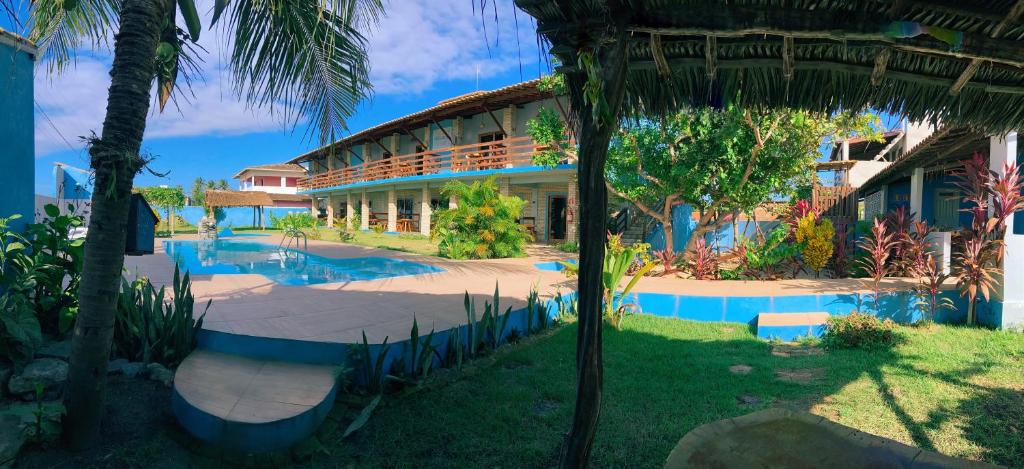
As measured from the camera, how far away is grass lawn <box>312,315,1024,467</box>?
9.44 ft

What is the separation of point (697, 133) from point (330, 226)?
27540 mm

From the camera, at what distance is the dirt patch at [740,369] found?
438cm

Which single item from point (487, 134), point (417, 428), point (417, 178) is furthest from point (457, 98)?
point (417, 428)

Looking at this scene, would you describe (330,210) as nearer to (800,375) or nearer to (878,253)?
(878,253)

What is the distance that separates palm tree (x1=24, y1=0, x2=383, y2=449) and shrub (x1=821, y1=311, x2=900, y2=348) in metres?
5.55

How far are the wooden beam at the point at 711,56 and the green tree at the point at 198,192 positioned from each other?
54.2 m

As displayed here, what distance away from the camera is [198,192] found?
54000mm

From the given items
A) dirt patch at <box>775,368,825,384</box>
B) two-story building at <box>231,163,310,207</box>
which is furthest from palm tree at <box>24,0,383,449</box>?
two-story building at <box>231,163,310,207</box>

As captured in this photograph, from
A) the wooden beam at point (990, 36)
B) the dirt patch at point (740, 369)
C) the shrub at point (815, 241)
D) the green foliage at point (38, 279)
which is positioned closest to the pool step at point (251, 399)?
the green foliage at point (38, 279)

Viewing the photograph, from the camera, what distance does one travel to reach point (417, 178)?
20.4m

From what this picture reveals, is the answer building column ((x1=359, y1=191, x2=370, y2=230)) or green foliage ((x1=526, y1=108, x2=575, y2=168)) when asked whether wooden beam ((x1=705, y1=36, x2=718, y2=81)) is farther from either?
building column ((x1=359, y1=191, x2=370, y2=230))

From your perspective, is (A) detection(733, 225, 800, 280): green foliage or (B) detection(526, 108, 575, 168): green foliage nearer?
(A) detection(733, 225, 800, 280): green foliage

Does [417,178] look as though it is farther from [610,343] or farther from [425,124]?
[610,343]

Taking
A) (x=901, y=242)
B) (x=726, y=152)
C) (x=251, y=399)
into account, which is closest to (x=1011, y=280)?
(x=901, y=242)
